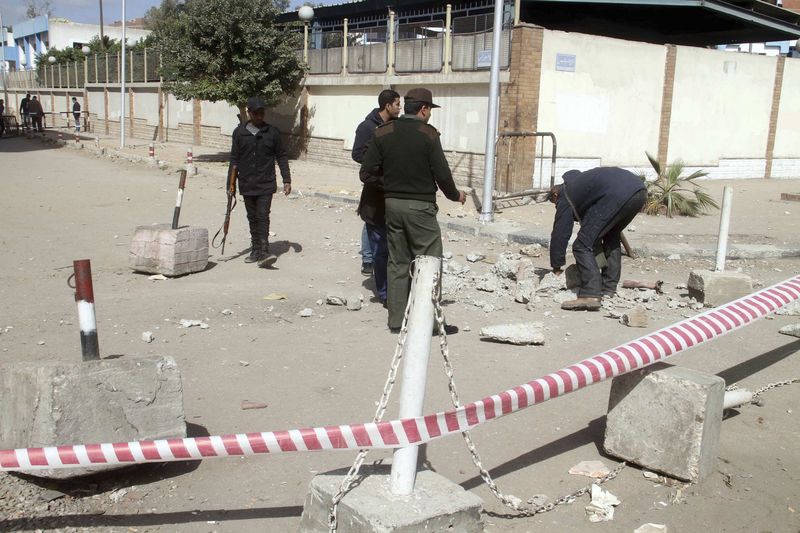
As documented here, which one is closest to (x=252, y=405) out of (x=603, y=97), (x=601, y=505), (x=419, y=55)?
(x=601, y=505)

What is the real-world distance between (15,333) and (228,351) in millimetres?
1794

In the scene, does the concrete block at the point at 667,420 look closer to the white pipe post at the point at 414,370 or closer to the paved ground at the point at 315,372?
the paved ground at the point at 315,372

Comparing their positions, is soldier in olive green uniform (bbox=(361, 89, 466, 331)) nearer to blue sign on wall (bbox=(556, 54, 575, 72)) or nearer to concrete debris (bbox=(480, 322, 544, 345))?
concrete debris (bbox=(480, 322, 544, 345))

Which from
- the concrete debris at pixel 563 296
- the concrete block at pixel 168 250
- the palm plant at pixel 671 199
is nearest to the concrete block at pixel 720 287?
the concrete debris at pixel 563 296

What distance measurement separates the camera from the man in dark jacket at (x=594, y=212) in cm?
693

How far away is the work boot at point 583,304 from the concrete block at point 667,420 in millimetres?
3051

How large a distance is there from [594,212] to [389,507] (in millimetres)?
4680

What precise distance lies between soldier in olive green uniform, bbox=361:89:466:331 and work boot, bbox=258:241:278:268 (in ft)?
9.33

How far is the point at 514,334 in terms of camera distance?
6.04 m

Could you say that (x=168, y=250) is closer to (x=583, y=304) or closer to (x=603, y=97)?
(x=583, y=304)

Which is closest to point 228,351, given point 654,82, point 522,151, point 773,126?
point 522,151

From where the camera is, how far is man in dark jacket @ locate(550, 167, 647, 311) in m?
6.93

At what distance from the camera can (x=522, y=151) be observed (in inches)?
645

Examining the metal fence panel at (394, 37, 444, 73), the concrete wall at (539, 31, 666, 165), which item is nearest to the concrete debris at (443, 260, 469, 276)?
the concrete wall at (539, 31, 666, 165)
